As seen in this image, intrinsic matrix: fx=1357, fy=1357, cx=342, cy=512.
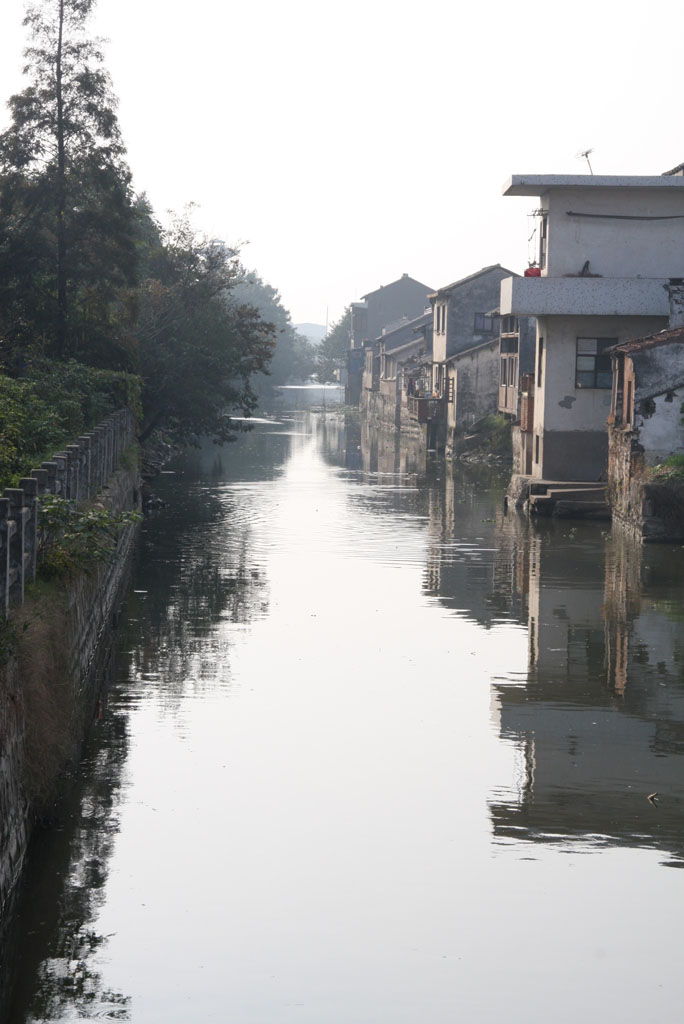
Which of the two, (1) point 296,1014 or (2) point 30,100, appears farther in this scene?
(2) point 30,100

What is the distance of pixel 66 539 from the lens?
47.1 ft

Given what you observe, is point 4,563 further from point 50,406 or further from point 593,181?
point 593,181

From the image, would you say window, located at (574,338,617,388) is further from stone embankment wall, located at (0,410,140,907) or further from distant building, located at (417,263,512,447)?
distant building, located at (417,263,512,447)

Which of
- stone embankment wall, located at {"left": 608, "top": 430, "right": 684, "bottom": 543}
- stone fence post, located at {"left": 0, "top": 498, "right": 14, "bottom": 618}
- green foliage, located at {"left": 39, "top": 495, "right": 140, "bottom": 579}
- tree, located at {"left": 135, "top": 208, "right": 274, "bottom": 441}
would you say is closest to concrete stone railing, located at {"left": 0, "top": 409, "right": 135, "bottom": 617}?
stone fence post, located at {"left": 0, "top": 498, "right": 14, "bottom": 618}

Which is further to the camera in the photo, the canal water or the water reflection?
the canal water

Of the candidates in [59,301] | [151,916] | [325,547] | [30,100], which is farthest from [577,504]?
[151,916]

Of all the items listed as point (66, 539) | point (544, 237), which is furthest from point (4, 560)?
point (544, 237)

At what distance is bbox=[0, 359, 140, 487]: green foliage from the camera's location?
Result: 19719 millimetres

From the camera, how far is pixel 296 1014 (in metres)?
7.95

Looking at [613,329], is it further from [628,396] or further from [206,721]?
[206,721]

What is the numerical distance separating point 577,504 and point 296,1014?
1063 inches

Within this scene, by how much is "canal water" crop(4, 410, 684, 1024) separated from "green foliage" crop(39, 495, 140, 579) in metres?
1.73

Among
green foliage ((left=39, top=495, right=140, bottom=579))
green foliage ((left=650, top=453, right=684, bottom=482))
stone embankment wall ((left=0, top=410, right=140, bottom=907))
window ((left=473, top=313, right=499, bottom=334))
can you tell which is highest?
window ((left=473, top=313, right=499, bottom=334))

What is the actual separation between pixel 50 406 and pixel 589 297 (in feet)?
50.4
